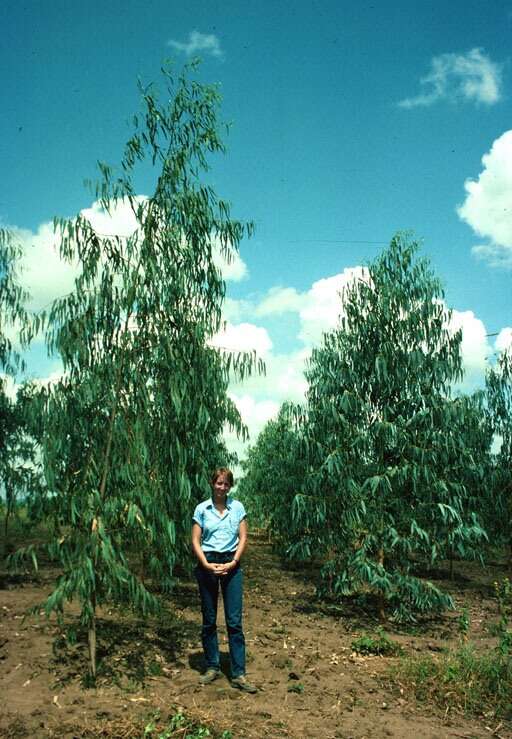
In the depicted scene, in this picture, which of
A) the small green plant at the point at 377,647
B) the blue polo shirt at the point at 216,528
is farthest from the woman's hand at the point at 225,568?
the small green plant at the point at 377,647

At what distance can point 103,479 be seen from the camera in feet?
16.1

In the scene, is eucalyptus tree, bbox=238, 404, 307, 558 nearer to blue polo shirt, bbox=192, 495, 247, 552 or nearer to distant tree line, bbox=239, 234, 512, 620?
distant tree line, bbox=239, 234, 512, 620

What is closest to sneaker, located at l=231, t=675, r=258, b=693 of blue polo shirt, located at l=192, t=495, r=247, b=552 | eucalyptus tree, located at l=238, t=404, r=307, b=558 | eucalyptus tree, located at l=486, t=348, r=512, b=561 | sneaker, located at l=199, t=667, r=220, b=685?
sneaker, located at l=199, t=667, r=220, b=685

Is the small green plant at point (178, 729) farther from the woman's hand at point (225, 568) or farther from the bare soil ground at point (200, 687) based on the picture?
the woman's hand at point (225, 568)

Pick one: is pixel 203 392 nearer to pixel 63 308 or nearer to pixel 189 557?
pixel 63 308

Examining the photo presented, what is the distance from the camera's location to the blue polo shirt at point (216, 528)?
514cm

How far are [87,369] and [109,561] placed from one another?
165 cm

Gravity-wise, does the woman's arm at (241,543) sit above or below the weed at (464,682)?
above

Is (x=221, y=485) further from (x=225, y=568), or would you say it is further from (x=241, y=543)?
(x=225, y=568)

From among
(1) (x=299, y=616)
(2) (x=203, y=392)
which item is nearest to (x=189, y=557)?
(1) (x=299, y=616)

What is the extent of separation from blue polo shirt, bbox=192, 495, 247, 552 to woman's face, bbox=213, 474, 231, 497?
0.14 m

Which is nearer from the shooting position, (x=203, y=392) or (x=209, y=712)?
(x=209, y=712)

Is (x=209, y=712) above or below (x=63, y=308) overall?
below

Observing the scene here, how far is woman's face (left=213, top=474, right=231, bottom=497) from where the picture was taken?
16.9 ft
